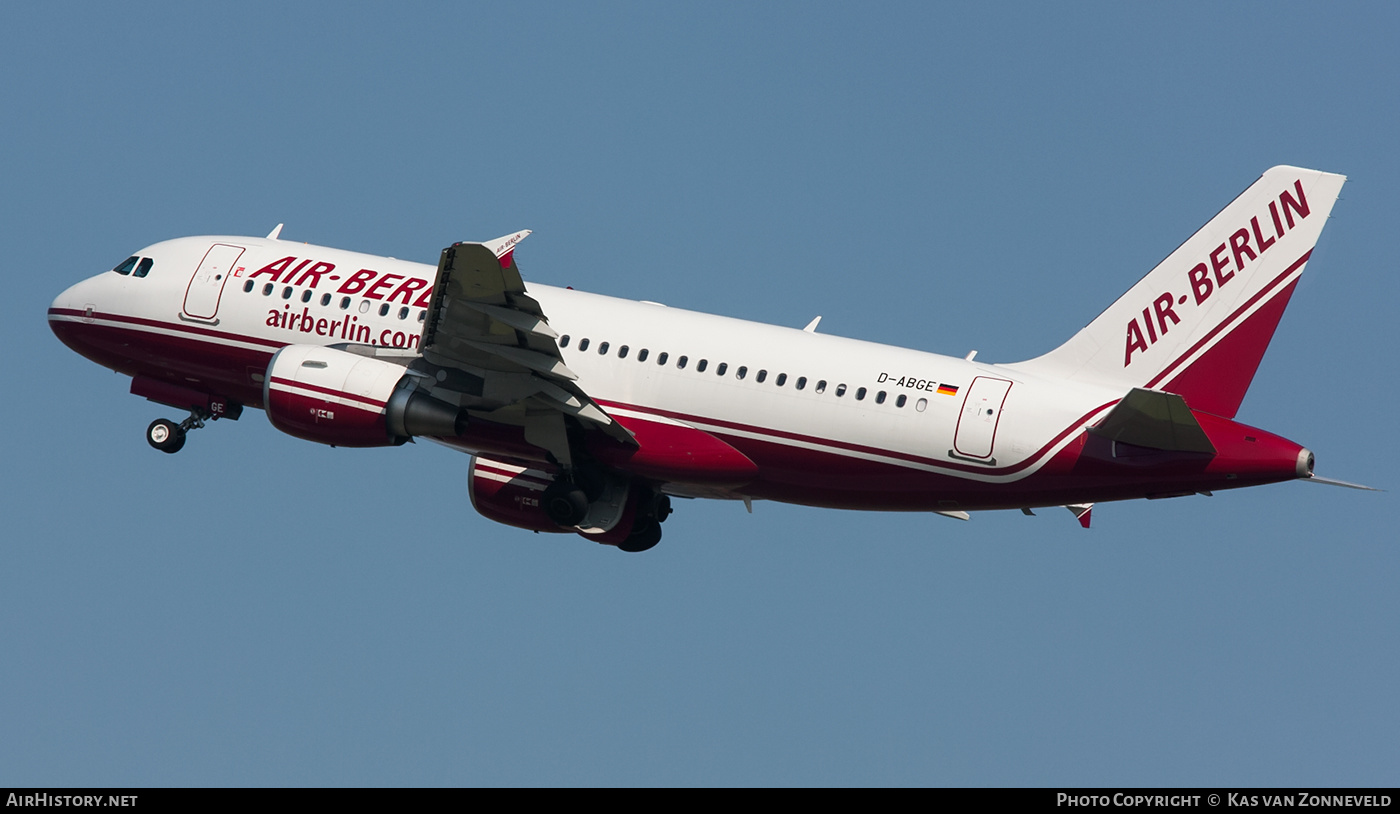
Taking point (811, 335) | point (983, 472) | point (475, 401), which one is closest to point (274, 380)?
point (475, 401)

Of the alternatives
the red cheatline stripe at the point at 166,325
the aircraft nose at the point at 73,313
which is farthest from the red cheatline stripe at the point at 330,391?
the aircraft nose at the point at 73,313

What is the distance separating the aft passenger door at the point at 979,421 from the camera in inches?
1431

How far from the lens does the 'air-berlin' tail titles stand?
36062mm

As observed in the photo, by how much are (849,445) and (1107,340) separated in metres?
5.90

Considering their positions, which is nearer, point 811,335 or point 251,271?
point 811,335

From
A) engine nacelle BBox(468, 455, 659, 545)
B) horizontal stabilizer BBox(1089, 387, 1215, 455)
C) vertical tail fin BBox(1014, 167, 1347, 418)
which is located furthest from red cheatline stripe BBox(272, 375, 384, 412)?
horizontal stabilizer BBox(1089, 387, 1215, 455)

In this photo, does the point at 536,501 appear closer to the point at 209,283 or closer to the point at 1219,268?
the point at 209,283

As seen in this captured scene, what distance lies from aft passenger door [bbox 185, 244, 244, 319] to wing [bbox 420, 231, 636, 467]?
7205 mm

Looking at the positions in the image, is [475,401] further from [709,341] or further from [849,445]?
[849,445]

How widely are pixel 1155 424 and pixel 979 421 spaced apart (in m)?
3.64

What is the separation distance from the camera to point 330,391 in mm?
38094

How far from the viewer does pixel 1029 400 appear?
36.4 metres

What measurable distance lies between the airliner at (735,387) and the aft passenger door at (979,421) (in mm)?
46

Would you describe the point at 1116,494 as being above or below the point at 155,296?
below
